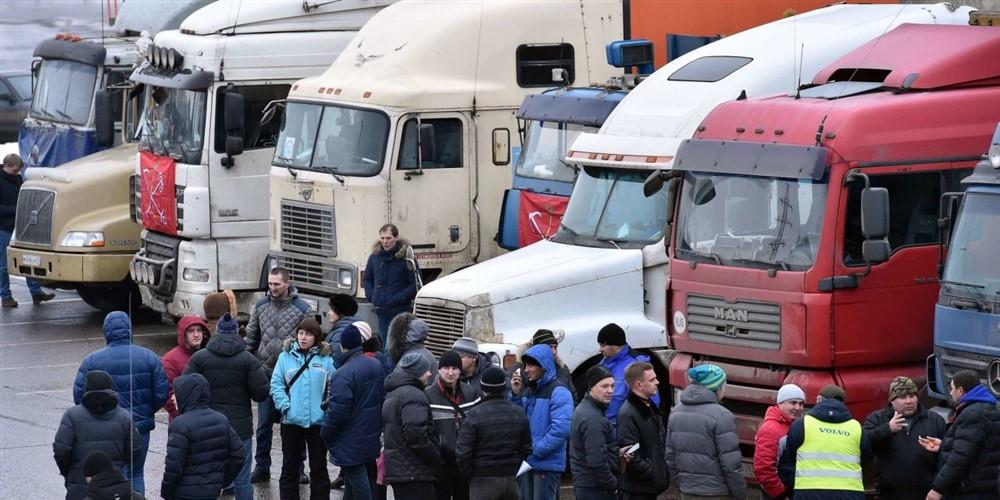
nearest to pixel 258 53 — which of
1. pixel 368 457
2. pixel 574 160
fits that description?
pixel 574 160

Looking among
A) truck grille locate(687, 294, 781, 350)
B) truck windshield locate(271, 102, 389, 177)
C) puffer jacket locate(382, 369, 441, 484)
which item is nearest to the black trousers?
puffer jacket locate(382, 369, 441, 484)

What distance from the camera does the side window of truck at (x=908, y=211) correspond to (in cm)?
1282

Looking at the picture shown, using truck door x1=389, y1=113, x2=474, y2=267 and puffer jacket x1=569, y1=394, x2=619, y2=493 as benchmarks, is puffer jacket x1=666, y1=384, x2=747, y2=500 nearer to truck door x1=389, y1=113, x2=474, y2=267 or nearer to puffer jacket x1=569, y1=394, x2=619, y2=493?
puffer jacket x1=569, y1=394, x2=619, y2=493

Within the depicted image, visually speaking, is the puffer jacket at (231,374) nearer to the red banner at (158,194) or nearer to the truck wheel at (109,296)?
the red banner at (158,194)

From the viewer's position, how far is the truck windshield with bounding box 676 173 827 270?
42.2ft

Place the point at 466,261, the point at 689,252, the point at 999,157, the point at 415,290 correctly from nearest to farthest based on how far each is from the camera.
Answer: the point at 999,157
the point at 689,252
the point at 415,290
the point at 466,261

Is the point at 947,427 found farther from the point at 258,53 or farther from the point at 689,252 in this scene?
the point at 258,53

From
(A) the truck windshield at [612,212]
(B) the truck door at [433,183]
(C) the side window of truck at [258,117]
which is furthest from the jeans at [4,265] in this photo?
(A) the truck windshield at [612,212]

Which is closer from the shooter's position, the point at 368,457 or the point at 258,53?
the point at 368,457

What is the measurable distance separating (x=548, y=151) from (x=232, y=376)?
510cm

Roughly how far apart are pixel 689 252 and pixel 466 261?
172 inches

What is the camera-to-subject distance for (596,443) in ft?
35.0

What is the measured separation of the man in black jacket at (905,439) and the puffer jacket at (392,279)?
234 inches

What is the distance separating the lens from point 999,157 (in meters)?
11.9
